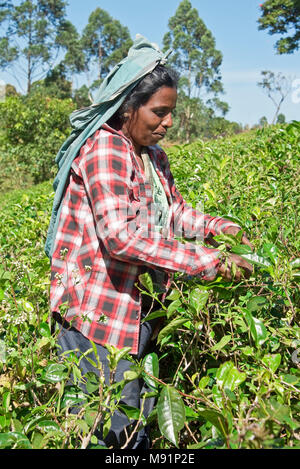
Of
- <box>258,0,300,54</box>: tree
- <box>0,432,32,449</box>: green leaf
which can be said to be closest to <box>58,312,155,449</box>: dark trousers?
<box>0,432,32,449</box>: green leaf

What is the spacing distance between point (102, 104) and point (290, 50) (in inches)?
851

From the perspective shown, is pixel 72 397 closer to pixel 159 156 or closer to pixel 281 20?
pixel 159 156

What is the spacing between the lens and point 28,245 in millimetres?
2428

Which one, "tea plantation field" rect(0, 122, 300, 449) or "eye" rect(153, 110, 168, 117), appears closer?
"tea plantation field" rect(0, 122, 300, 449)

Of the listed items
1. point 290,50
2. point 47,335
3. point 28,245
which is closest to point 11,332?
point 47,335

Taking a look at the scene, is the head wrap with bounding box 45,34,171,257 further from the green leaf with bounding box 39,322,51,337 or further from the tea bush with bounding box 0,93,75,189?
the tea bush with bounding box 0,93,75,189

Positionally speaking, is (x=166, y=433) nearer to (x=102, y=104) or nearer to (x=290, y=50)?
(x=102, y=104)

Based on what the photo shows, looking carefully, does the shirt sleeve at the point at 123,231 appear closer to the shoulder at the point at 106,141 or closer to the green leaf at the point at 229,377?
the shoulder at the point at 106,141

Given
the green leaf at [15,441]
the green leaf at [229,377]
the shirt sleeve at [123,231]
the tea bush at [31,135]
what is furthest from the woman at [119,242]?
the tea bush at [31,135]

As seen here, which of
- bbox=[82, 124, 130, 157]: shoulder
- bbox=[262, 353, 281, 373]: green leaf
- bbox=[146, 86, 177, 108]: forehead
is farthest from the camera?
bbox=[146, 86, 177, 108]: forehead

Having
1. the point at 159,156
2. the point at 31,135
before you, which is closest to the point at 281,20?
the point at 31,135

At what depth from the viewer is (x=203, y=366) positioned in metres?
1.30

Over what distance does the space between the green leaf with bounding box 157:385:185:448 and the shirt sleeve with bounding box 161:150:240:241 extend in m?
0.66

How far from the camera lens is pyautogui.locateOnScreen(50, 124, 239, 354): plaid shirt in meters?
1.21
